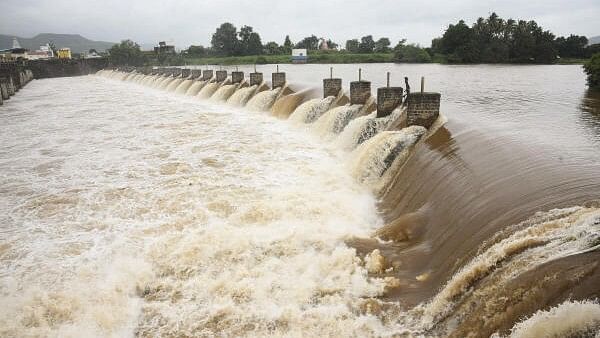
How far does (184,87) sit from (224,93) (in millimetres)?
8350

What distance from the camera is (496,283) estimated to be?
4.57 metres

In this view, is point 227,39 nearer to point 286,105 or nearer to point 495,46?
point 495,46

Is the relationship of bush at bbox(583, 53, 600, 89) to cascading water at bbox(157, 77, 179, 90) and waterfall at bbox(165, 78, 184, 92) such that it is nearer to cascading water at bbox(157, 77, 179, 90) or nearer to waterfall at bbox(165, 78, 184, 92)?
waterfall at bbox(165, 78, 184, 92)

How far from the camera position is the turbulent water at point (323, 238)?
15.5 feet

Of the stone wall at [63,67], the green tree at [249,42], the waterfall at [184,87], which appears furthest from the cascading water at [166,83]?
the green tree at [249,42]

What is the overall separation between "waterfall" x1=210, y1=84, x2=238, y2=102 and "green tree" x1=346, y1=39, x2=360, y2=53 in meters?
62.0

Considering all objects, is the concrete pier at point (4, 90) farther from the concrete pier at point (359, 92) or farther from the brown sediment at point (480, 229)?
the brown sediment at point (480, 229)

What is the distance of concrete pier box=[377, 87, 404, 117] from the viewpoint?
13.3 m

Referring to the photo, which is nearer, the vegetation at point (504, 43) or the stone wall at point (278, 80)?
the stone wall at point (278, 80)

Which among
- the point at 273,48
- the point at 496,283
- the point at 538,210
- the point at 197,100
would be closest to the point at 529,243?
the point at 496,283

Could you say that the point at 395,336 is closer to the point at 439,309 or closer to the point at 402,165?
Answer: the point at 439,309

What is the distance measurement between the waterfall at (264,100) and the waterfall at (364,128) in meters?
9.08

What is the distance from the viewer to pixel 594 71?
67.3ft

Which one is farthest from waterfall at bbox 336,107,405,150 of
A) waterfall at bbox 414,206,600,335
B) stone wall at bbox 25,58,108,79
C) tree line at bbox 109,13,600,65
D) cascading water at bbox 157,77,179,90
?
stone wall at bbox 25,58,108,79
